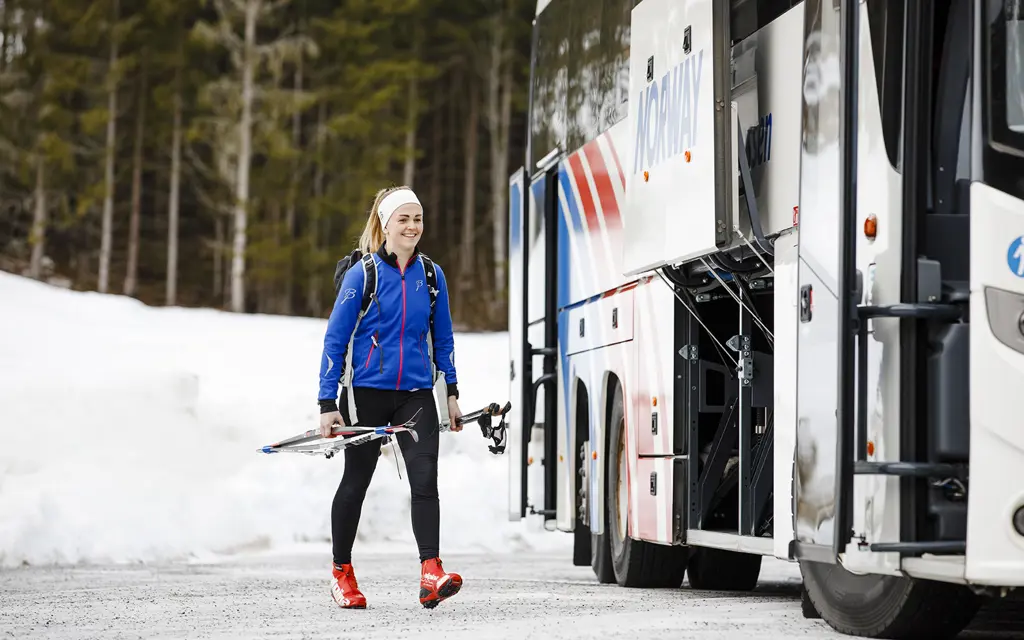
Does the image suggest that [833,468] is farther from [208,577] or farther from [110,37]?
[110,37]

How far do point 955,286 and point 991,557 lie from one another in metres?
0.96

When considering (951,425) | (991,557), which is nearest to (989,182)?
(951,425)

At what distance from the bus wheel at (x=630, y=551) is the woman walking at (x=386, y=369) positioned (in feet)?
7.30

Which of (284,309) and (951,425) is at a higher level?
(284,309)

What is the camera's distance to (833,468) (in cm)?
688

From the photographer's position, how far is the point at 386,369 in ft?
30.7

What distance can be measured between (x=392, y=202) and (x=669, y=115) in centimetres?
145

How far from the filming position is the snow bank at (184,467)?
15.6 m

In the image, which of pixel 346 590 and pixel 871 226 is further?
pixel 346 590

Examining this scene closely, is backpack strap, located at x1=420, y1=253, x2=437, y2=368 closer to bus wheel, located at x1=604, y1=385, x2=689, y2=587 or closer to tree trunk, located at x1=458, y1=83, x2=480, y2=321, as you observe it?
bus wheel, located at x1=604, y1=385, x2=689, y2=587

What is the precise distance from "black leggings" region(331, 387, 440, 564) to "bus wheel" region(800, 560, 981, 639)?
7.48ft


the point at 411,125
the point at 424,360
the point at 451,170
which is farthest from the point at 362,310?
the point at 451,170

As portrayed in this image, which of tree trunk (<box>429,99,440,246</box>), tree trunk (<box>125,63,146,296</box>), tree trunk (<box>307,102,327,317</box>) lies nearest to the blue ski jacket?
tree trunk (<box>307,102,327,317</box>)

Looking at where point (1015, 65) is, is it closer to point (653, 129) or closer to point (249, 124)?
point (653, 129)
